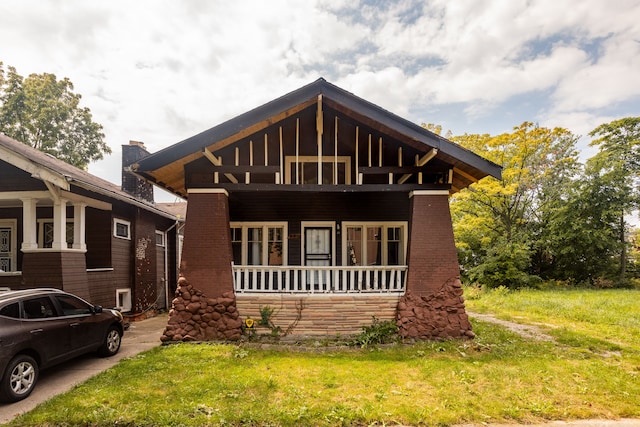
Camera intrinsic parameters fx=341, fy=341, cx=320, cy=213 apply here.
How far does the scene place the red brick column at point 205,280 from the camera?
7711 mm

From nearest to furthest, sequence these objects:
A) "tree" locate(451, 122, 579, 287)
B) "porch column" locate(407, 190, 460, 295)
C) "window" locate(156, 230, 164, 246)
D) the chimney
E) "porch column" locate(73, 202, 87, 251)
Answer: "porch column" locate(407, 190, 460, 295) → "porch column" locate(73, 202, 87, 251) → the chimney → "window" locate(156, 230, 164, 246) → "tree" locate(451, 122, 579, 287)

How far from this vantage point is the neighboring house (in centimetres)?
826

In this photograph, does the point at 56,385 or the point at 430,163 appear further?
the point at 430,163

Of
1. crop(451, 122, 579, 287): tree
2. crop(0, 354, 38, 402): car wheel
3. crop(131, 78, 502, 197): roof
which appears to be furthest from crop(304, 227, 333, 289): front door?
crop(451, 122, 579, 287): tree

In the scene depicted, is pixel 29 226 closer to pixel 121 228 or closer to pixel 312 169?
pixel 121 228

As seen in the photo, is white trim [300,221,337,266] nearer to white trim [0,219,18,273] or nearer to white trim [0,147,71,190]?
white trim [0,147,71,190]

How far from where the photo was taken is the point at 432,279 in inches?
313

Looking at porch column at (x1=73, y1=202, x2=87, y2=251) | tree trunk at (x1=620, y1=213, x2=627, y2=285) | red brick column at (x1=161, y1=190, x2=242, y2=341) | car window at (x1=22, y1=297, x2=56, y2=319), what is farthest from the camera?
tree trunk at (x1=620, y1=213, x2=627, y2=285)

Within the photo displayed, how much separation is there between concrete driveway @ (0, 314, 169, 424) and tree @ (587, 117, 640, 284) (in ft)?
82.9

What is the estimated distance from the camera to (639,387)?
5258 mm

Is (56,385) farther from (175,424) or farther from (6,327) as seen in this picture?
(175,424)

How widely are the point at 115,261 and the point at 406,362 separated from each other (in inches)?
371

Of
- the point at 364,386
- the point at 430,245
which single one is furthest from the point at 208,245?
the point at 430,245

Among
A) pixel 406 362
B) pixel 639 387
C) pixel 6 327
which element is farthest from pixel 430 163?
pixel 6 327
